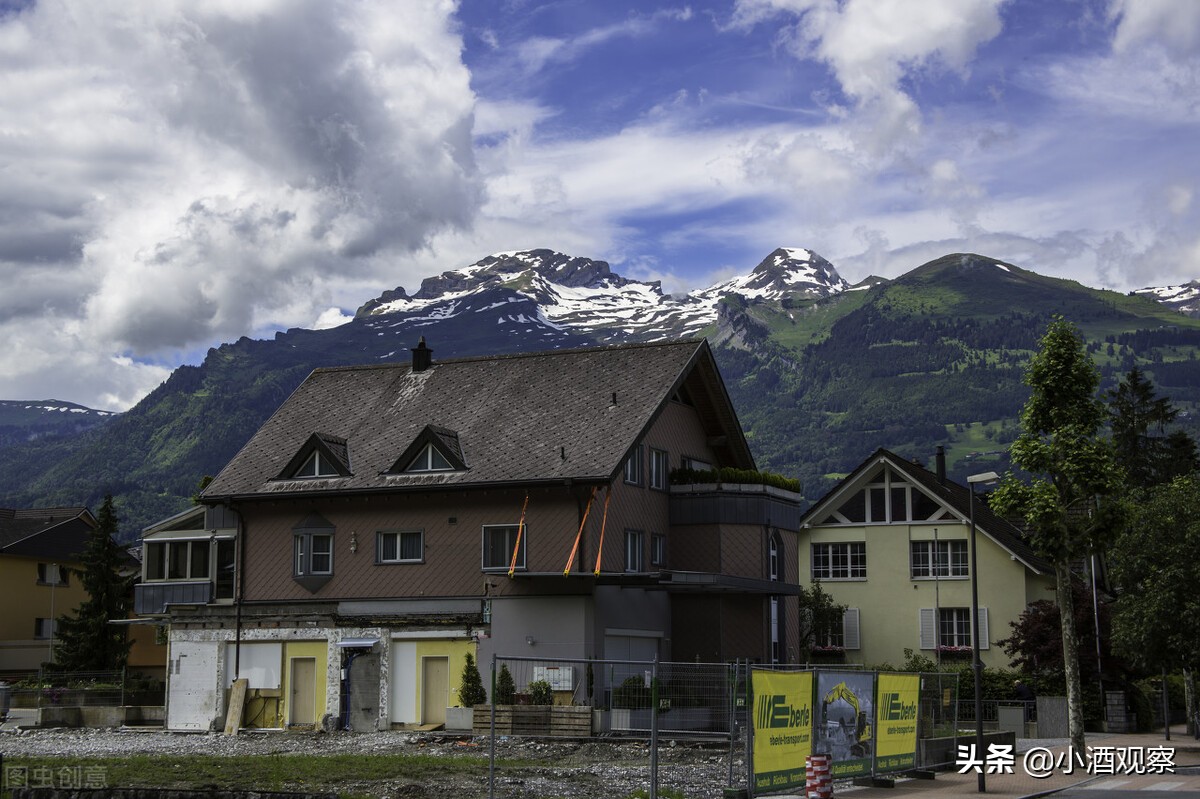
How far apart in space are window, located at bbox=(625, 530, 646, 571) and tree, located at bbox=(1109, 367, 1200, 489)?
139 feet

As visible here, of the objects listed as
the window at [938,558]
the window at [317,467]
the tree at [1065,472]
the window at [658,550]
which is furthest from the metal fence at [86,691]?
the window at [938,558]

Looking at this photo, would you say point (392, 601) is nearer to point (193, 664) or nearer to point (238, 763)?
point (193, 664)

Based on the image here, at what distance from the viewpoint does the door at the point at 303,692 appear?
4709cm

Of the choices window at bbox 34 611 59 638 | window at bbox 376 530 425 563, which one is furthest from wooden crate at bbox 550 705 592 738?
window at bbox 34 611 59 638

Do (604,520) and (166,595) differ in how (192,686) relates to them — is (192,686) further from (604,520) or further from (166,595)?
(604,520)

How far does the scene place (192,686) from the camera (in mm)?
48750

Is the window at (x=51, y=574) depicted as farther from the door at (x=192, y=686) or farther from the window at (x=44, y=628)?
the door at (x=192, y=686)

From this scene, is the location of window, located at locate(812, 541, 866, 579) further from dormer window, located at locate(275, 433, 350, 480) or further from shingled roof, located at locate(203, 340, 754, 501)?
dormer window, located at locate(275, 433, 350, 480)

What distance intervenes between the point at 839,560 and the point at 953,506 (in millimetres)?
5950

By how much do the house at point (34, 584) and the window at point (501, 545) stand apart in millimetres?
38990

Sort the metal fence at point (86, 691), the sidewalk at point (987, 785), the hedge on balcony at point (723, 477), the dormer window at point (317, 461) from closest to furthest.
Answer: the sidewalk at point (987, 785) < the dormer window at point (317, 461) < the hedge on balcony at point (723, 477) < the metal fence at point (86, 691)

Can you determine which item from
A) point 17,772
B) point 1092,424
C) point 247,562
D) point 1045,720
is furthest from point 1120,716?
point 17,772

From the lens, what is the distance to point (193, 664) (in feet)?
161

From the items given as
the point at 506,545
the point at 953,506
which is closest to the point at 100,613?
the point at 506,545
